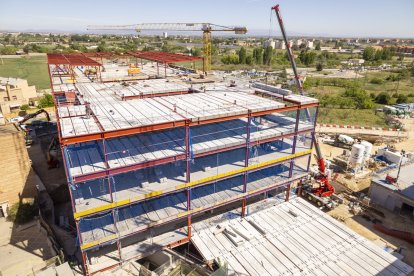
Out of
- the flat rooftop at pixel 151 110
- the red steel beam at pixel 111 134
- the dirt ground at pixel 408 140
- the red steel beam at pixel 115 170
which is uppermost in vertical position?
the flat rooftop at pixel 151 110

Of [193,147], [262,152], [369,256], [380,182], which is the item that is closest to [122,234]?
[193,147]

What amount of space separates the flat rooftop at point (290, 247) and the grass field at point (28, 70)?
265 feet

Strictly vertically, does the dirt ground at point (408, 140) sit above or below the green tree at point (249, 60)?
below

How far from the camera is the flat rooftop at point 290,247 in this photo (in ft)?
67.5

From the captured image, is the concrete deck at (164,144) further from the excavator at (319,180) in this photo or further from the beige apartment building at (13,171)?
the beige apartment building at (13,171)

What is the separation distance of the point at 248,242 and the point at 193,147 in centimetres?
882

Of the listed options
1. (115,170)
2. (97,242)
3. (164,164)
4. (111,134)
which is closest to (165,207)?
(164,164)

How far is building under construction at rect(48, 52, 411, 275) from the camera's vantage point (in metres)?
19.8

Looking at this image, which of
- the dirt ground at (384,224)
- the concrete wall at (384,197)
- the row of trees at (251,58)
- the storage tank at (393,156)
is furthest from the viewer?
the row of trees at (251,58)

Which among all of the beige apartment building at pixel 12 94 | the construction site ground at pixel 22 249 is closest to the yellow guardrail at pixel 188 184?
the construction site ground at pixel 22 249

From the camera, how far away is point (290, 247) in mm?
22531

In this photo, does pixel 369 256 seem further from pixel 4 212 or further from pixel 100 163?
pixel 4 212

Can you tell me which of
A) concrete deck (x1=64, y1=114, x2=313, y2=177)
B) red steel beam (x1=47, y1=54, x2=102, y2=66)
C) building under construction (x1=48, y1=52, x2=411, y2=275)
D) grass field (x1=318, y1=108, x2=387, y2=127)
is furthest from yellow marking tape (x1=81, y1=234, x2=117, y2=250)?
grass field (x1=318, y1=108, x2=387, y2=127)

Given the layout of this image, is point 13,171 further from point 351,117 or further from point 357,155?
point 351,117
